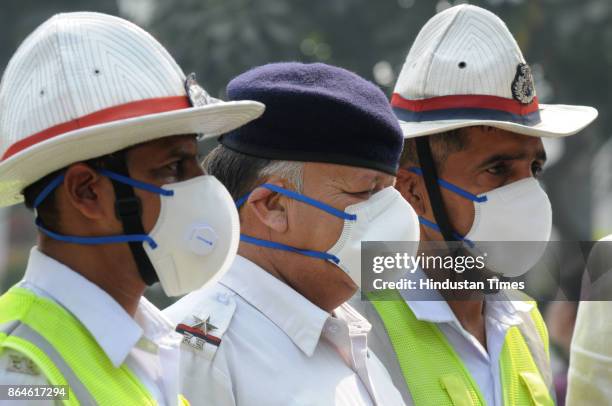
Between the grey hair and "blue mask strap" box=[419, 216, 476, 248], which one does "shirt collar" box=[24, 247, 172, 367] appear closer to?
the grey hair

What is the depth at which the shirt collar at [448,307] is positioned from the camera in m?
4.09

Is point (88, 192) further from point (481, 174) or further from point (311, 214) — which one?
point (481, 174)

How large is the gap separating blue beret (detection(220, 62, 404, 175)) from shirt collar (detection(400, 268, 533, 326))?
2.02ft

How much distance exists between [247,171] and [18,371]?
3.72ft

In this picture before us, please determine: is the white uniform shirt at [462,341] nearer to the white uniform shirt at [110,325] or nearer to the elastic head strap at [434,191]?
the elastic head strap at [434,191]

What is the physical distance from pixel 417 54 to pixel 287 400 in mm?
1701

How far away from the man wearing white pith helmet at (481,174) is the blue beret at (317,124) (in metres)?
0.65

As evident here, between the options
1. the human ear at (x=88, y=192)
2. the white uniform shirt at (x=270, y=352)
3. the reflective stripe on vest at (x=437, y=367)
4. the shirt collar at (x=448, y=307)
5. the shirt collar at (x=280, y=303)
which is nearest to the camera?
the human ear at (x=88, y=192)

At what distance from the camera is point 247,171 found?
12.0 ft

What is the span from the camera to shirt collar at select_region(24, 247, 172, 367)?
9.66 feet

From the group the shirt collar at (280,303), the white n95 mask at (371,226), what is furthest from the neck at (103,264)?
the white n95 mask at (371,226)

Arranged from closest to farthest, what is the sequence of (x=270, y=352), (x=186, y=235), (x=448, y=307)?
(x=186, y=235) < (x=270, y=352) < (x=448, y=307)

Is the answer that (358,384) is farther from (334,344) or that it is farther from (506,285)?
(506,285)

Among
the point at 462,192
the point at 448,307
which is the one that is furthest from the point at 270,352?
the point at 462,192
